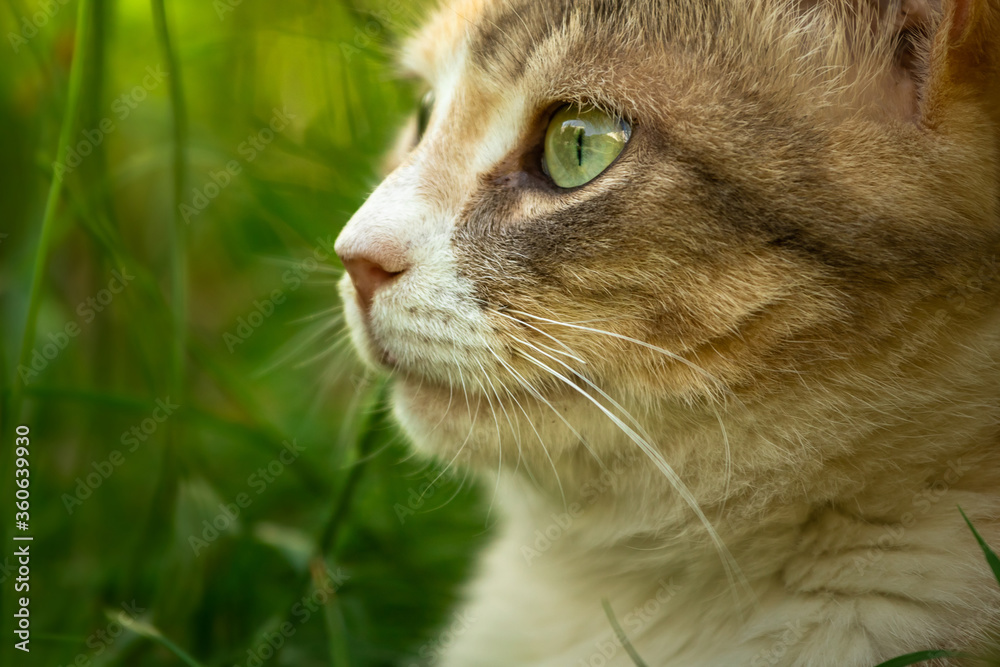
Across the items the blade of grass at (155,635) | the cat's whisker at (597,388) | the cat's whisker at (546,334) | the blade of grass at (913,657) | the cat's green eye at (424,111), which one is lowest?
the blade of grass at (155,635)

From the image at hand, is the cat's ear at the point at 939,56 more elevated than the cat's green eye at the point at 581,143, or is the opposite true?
the cat's ear at the point at 939,56

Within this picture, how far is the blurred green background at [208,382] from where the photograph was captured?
167 cm

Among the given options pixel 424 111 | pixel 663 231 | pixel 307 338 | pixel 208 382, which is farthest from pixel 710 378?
pixel 208 382

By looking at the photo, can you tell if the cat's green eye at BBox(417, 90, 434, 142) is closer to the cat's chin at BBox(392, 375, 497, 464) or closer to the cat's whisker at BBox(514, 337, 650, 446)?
the cat's chin at BBox(392, 375, 497, 464)

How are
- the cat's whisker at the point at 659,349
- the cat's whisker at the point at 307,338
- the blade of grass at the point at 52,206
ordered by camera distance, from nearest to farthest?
the cat's whisker at the point at 659,349
the blade of grass at the point at 52,206
the cat's whisker at the point at 307,338

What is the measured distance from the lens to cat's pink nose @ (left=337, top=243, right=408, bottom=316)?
125 cm

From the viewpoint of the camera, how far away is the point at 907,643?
1.17m

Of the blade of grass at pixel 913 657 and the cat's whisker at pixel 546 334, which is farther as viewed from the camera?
the cat's whisker at pixel 546 334

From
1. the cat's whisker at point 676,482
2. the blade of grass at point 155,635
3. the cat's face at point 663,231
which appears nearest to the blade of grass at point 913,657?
the cat's whisker at point 676,482

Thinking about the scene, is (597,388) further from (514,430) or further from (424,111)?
(424,111)

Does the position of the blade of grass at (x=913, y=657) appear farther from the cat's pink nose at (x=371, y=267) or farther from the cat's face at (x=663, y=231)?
the cat's pink nose at (x=371, y=267)

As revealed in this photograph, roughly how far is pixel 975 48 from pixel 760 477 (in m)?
0.67

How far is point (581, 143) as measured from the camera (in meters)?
1.27

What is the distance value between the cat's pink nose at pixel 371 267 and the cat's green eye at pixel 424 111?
1.76ft
